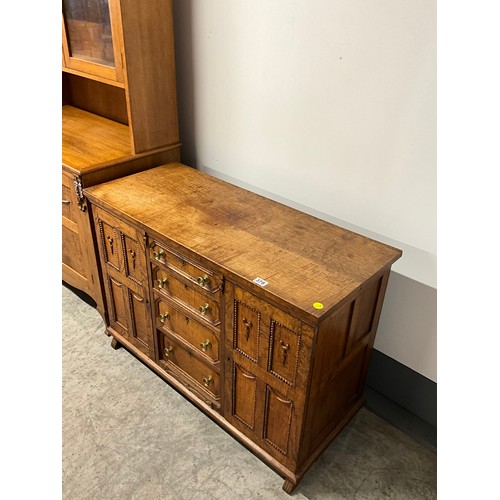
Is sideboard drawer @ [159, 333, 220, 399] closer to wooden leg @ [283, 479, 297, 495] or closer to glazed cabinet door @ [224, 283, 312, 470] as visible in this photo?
glazed cabinet door @ [224, 283, 312, 470]

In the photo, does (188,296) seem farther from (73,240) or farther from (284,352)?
(73,240)

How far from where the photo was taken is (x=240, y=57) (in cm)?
175

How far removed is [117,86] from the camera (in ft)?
6.39

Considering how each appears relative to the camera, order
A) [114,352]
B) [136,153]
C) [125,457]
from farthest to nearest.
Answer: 1. [114,352]
2. [136,153]
3. [125,457]

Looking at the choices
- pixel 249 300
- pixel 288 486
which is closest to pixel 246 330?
pixel 249 300

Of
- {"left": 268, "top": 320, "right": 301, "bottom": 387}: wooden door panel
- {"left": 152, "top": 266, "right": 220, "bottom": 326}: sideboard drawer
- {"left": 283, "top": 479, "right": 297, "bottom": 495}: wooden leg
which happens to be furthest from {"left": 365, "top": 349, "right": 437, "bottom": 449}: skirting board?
{"left": 152, "top": 266, "right": 220, "bottom": 326}: sideboard drawer

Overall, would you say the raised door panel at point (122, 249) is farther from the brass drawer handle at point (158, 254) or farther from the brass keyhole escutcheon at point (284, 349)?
the brass keyhole escutcheon at point (284, 349)

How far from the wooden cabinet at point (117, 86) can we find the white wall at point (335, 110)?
0.16m

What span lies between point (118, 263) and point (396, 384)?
1.24 meters

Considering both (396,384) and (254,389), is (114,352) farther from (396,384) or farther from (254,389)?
(396,384)

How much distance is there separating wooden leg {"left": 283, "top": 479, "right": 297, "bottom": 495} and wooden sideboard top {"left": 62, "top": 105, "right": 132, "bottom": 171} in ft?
4.55

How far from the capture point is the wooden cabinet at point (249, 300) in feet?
4.21
